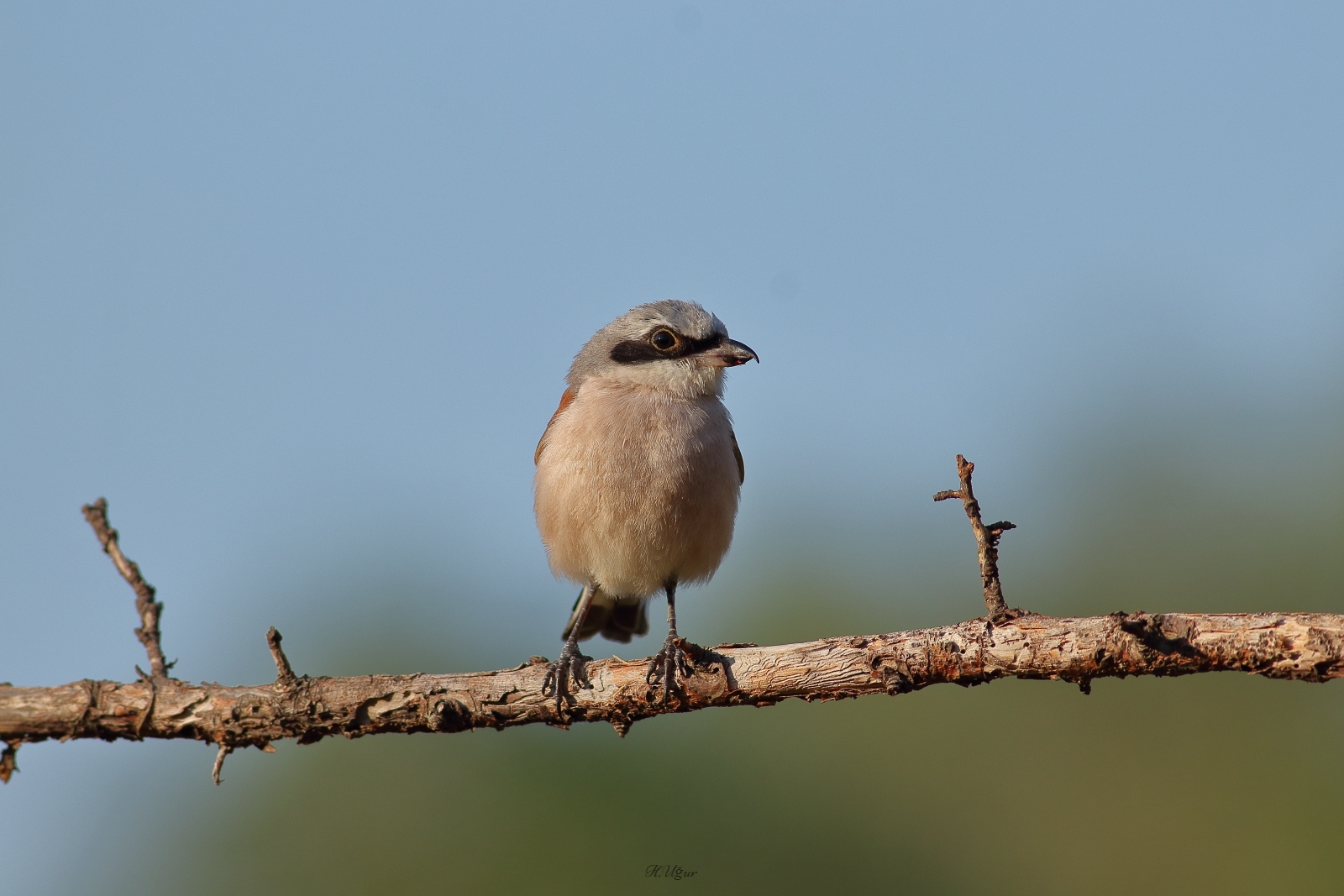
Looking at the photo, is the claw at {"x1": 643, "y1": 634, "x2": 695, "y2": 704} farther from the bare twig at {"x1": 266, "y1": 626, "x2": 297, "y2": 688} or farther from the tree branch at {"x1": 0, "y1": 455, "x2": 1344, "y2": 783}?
the bare twig at {"x1": 266, "y1": 626, "x2": 297, "y2": 688}

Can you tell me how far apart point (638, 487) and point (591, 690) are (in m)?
1.43

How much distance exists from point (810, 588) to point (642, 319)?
58.8 ft

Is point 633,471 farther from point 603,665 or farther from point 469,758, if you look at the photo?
point 469,758

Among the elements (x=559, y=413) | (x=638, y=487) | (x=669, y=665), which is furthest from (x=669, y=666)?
(x=559, y=413)

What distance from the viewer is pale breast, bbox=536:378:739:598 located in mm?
6363

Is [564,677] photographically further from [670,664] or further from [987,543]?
[987,543]

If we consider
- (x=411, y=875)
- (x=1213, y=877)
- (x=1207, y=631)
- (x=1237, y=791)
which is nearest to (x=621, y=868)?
(x=411, y=875)

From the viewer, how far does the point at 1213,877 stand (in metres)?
16.2

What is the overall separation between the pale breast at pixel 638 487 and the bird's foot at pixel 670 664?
1305mm

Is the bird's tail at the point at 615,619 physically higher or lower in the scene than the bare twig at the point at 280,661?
lower

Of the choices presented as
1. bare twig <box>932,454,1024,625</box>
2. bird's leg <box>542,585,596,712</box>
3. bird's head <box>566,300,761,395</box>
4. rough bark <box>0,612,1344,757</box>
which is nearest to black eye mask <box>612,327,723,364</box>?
bird's head <box>566,300,761,395</box>

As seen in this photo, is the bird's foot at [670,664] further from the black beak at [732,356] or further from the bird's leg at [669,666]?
the black beak at [732,356]

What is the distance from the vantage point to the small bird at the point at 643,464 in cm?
638

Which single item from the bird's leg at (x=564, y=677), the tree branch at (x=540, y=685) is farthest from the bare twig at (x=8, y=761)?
the bird's leg at (x=564, y=677)
